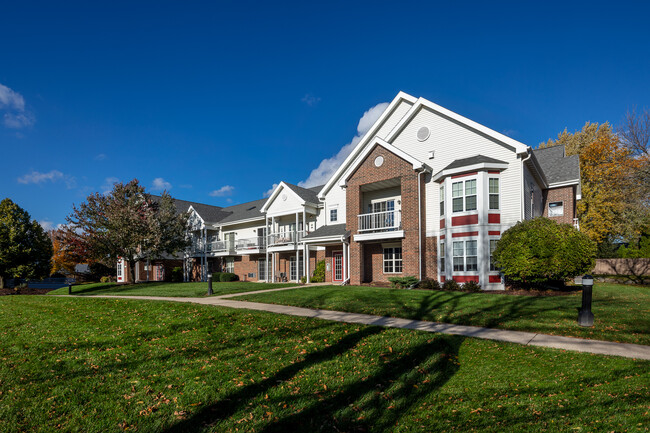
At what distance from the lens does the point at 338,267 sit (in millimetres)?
23484

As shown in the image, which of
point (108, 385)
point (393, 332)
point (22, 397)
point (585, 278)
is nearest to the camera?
point (22, 397)

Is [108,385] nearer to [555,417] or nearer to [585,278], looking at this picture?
[555,417]

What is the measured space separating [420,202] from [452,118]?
4918mm

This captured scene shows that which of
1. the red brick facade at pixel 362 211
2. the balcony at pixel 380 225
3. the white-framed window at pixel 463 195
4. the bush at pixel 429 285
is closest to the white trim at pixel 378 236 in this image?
the balcony at pixel 380 225

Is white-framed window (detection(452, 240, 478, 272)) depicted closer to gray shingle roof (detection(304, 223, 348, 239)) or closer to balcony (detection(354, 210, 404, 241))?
balcony (detection(354, 210, 404, 241))

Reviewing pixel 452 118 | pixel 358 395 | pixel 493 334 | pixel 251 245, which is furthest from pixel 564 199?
pixel 251 245

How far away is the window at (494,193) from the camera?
55.4 ft

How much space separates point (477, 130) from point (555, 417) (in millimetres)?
16378

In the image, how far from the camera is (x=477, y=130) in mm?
18141

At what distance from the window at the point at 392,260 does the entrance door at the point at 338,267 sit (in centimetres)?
353

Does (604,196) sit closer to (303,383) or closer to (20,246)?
(303,383)

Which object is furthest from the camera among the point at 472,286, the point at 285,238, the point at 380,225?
the point at 285,238

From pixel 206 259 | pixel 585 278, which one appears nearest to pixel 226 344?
pixel 585 278

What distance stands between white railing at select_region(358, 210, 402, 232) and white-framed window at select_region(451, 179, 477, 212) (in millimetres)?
3139
